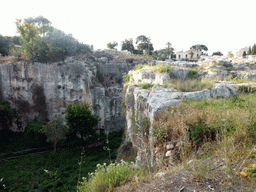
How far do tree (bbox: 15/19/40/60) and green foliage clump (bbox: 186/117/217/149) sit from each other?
71.1 ft

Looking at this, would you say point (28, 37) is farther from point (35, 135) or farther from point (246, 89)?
point (246, 89)

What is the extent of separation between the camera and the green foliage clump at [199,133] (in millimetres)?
3006

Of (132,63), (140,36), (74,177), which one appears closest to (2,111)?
(74,177)

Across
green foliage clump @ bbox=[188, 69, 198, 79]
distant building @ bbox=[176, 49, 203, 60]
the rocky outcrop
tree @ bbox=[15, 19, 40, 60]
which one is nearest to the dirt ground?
the rocky outcrop

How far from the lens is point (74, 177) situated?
10164mm

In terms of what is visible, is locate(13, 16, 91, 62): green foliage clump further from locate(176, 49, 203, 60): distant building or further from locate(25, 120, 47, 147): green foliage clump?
locate(176, 49, 203, 60): distant building

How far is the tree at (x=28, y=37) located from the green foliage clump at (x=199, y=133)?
21.7m

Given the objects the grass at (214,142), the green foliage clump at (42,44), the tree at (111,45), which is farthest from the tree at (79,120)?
the tree at (111,45)

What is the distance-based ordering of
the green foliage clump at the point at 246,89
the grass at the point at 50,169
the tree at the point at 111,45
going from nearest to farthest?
the green foliage clump at the point at 246,89 < the grass at the point at 50,169 < the tree at the point at 111,45

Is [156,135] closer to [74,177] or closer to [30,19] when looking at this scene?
[74,177]

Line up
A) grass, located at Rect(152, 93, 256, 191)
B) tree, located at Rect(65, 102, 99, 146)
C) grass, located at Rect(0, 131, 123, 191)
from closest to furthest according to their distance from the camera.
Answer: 1. grass, located at Rect(152, 93, 256, 191)
2. grass, located at Rect(0, 131, 123, 191)
3. tree, located at Rect(65, 102, 99, 146)

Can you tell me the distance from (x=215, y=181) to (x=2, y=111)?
74.1ft

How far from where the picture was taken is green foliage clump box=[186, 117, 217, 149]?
301 centimetres

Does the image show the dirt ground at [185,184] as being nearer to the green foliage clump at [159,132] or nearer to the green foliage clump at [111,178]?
the green foliage clump at [111,178]
